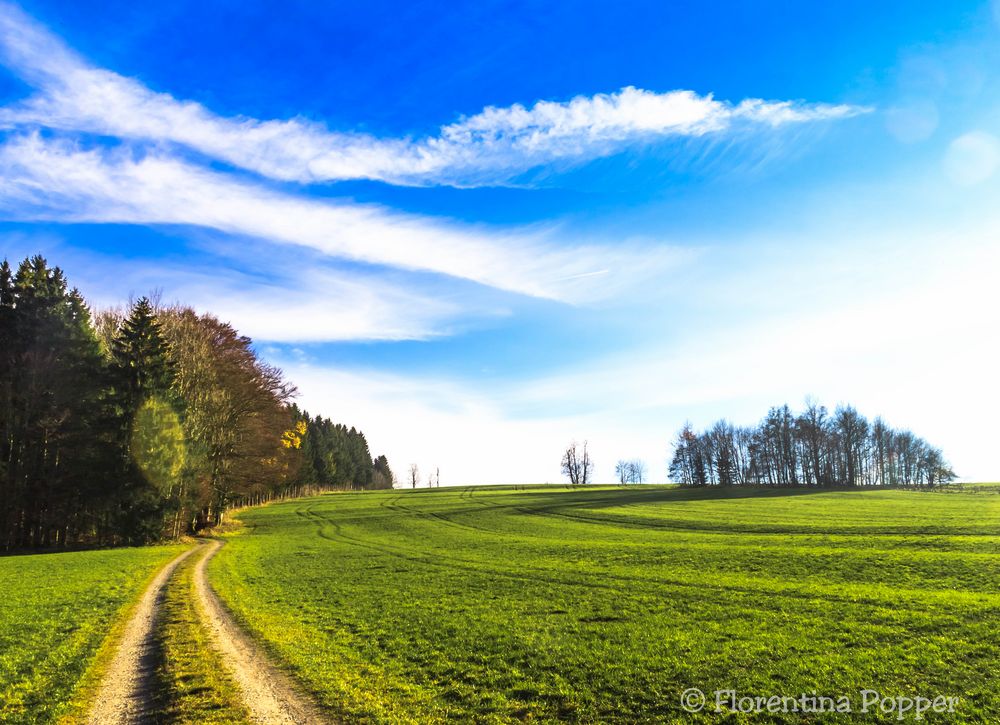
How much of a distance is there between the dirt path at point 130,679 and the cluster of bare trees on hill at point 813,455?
119 m

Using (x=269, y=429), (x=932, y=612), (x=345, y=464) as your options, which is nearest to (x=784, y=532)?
(x=932, y=612)

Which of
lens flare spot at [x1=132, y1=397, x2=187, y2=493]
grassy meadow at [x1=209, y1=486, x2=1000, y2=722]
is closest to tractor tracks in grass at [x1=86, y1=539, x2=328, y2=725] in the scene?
grassy meadow at [x1=209, y1=486, x2=1000, y2=722]

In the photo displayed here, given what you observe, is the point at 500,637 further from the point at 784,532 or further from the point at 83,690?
the point at 784,532

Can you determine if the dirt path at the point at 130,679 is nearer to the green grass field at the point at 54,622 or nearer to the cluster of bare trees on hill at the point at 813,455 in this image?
the green grass field at the point at 54,622

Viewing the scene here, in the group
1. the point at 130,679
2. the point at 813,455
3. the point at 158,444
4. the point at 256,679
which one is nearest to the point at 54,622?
the point at 130,679

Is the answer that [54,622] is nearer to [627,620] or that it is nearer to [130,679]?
[130,679]

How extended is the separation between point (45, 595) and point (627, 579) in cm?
2584

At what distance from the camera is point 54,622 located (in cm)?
1742

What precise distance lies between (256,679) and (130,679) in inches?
121

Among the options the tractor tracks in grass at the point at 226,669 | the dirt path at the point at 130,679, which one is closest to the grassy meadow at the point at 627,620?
the tractor tracks in grass at the point at 226,669

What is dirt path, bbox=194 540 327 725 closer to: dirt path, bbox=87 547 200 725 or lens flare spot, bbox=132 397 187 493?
dirt path, bbox=87 547 200 725

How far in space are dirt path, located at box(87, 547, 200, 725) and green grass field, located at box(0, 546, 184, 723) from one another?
21.3 inches

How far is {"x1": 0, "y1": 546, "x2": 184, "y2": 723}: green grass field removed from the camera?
1134 cm

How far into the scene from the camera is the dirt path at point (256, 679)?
33.6 feet
